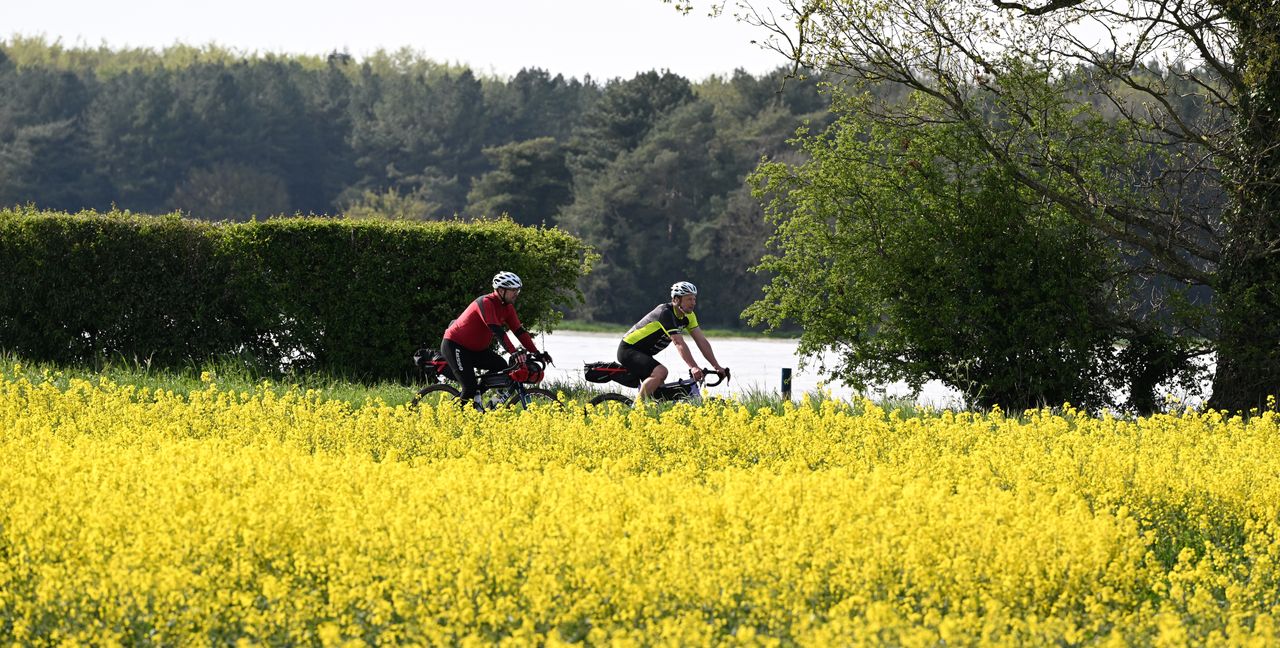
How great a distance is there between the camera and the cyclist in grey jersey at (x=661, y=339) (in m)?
11.9

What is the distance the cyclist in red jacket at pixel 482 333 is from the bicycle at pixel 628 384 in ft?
1.67

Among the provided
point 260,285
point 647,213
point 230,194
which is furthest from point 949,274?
point 230,194

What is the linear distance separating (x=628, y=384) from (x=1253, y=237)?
645 centimetres

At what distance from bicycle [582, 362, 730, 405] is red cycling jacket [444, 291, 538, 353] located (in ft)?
2.11

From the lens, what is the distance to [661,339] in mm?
12312

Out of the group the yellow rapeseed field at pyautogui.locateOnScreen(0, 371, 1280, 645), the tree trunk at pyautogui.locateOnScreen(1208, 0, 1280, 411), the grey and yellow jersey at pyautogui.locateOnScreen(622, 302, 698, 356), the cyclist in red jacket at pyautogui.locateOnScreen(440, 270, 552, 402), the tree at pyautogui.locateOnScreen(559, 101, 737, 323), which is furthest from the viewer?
the tree at pyautogui.locateOnScreen(559, 101, 737, 323)

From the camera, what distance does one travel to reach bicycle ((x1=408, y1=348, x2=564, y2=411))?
12.0m

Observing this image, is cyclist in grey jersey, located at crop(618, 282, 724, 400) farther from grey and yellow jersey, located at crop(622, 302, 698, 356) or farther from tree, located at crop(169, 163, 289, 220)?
tree, located at crop(169, 163, 289, 220)

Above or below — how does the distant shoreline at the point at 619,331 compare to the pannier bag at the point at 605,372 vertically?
below

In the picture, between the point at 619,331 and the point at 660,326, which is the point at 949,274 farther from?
the point at 619,331

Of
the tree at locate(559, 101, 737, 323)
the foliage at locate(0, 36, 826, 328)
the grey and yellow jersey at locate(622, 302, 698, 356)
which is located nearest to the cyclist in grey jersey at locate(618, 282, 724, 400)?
the grey and yellow jersey at locate(622, 302, 698, 356)

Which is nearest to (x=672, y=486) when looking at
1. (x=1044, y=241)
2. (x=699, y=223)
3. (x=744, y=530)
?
(x=744, y=530)

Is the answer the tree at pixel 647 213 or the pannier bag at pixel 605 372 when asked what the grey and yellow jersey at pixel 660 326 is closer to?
the pannier bag at pixel 605 372

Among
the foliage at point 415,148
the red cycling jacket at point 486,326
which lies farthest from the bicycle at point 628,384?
the foliage at point 415,148
